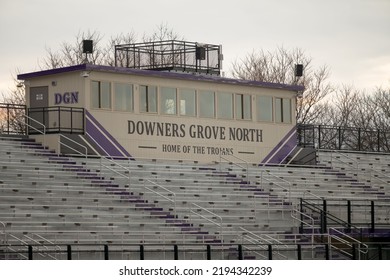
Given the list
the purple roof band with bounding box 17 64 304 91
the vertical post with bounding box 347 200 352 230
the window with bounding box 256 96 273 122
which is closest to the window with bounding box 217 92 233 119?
the purple roof band with bounding box 17 64 304 91

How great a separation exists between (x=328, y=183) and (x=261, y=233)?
796cm

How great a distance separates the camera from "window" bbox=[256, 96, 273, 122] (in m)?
48.2

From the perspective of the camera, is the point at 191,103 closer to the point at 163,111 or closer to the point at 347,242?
the point at 163,111

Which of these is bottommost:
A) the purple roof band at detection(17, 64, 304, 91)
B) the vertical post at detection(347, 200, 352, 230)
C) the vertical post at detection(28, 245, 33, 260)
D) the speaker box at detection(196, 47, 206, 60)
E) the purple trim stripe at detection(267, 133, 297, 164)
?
the vertical post at detection(28, 245, 33, 260)

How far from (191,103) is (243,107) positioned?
2.58m

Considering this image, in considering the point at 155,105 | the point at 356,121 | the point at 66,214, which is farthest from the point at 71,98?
the point at 356,121

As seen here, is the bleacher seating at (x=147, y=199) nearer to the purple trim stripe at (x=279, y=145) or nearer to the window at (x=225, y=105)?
the purple trim stripe at (x=279, y=145)

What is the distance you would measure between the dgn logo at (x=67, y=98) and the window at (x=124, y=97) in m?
1.44

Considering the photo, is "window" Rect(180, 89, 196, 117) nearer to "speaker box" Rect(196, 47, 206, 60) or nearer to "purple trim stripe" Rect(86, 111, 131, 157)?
"speaker box" Rect(196, 47, 206, 60)

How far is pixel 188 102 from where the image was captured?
4566cm

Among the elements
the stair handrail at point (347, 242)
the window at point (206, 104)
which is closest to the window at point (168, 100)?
the window at point (206, 104)

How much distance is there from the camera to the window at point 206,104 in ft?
151

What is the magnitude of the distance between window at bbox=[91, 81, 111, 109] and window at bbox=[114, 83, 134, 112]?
12.2 inches
